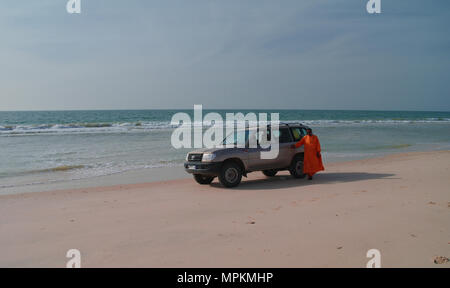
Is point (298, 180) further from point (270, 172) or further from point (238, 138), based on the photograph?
point (238, 138)

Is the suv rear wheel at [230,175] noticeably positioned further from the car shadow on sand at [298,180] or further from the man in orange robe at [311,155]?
the man in orange robe at [311,155]

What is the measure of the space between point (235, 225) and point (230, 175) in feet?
13.5

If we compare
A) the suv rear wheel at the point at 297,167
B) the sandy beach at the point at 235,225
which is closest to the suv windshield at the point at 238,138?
the sandy beach at the point at 235,225

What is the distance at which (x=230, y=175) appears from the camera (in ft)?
33.8

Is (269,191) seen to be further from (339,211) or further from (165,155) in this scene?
(165,155)

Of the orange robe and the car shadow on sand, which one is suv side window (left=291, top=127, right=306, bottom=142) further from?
the car shadow on sand

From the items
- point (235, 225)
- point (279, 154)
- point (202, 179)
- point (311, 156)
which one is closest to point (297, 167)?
point (311, 156)

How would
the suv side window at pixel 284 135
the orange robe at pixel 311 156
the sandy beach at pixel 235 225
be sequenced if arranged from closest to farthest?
the sandy beach at pixel 235 225, the orange robe at pixel 311 156, the suv side window at pixel 284 135

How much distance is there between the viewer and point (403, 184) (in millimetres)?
9539

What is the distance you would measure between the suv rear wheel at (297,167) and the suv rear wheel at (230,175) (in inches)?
76.0

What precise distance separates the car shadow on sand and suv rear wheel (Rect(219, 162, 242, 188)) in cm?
20

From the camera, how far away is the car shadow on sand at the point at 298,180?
10477 mm
